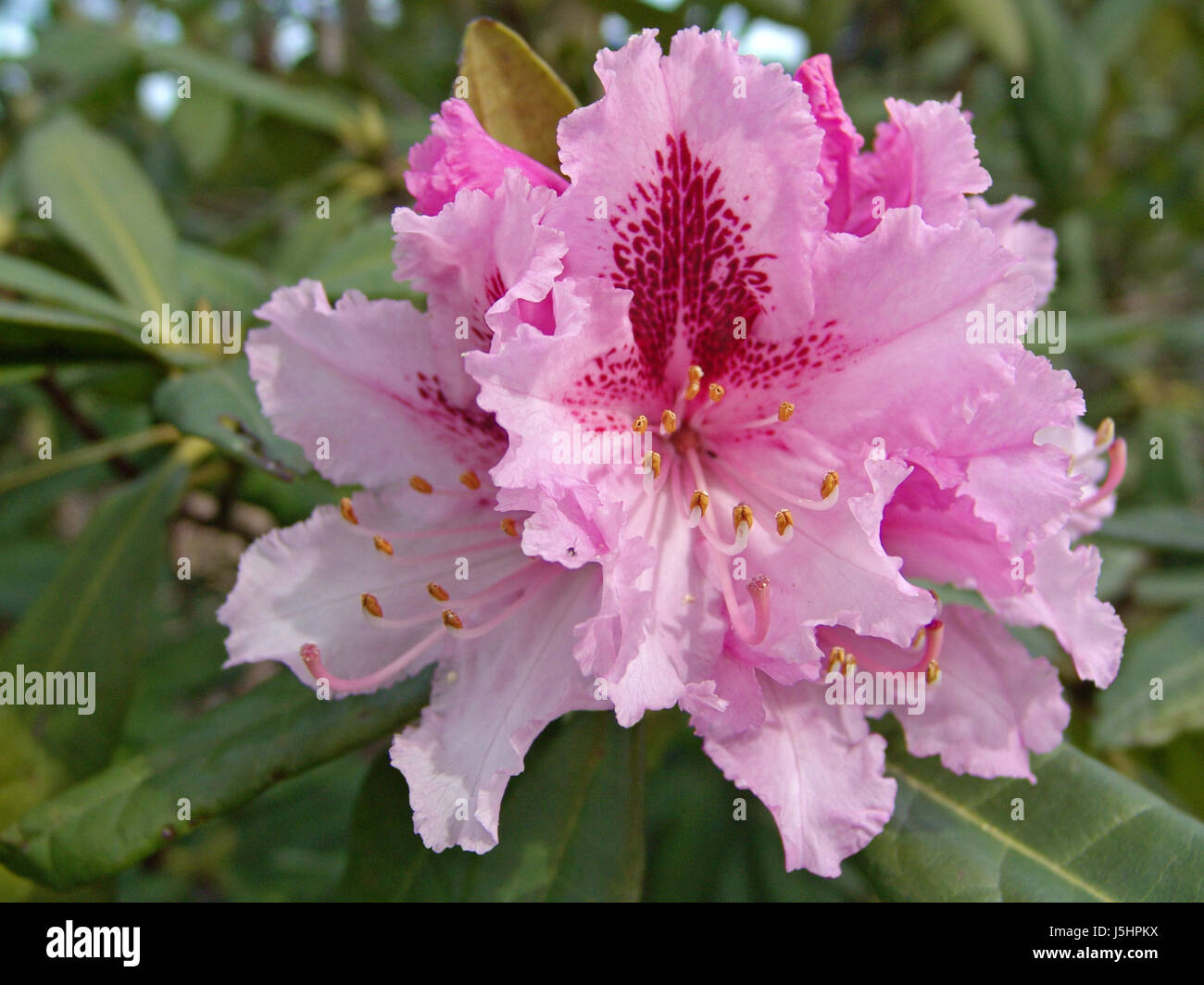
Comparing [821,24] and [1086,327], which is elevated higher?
[821,24]

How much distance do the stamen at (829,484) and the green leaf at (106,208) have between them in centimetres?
112

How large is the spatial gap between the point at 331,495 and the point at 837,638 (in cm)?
63

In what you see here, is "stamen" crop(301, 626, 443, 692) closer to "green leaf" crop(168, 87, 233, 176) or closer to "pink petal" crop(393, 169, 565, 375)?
"pink petal" crop(393, 169, 565, 375)

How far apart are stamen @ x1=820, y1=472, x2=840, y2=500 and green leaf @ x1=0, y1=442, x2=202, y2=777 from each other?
894mm

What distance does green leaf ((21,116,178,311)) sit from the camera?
151 centimetres

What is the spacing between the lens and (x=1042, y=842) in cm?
98

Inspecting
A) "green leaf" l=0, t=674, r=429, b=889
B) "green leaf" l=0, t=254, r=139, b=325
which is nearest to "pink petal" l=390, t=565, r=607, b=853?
"green leaf" l=0, t=674, r=429, b=889

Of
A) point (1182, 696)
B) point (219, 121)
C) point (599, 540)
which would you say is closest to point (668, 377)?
point (599, 540)

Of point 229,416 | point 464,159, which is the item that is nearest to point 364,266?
point 229,416

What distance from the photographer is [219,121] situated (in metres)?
2.40

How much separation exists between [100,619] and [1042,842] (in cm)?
117

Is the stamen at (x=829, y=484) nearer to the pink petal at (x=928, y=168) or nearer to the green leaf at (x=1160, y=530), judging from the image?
the pink petal at (x=928, y=168)

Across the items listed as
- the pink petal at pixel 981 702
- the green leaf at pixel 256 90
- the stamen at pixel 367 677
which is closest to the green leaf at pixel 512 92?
the stamen at pixel 367 677
